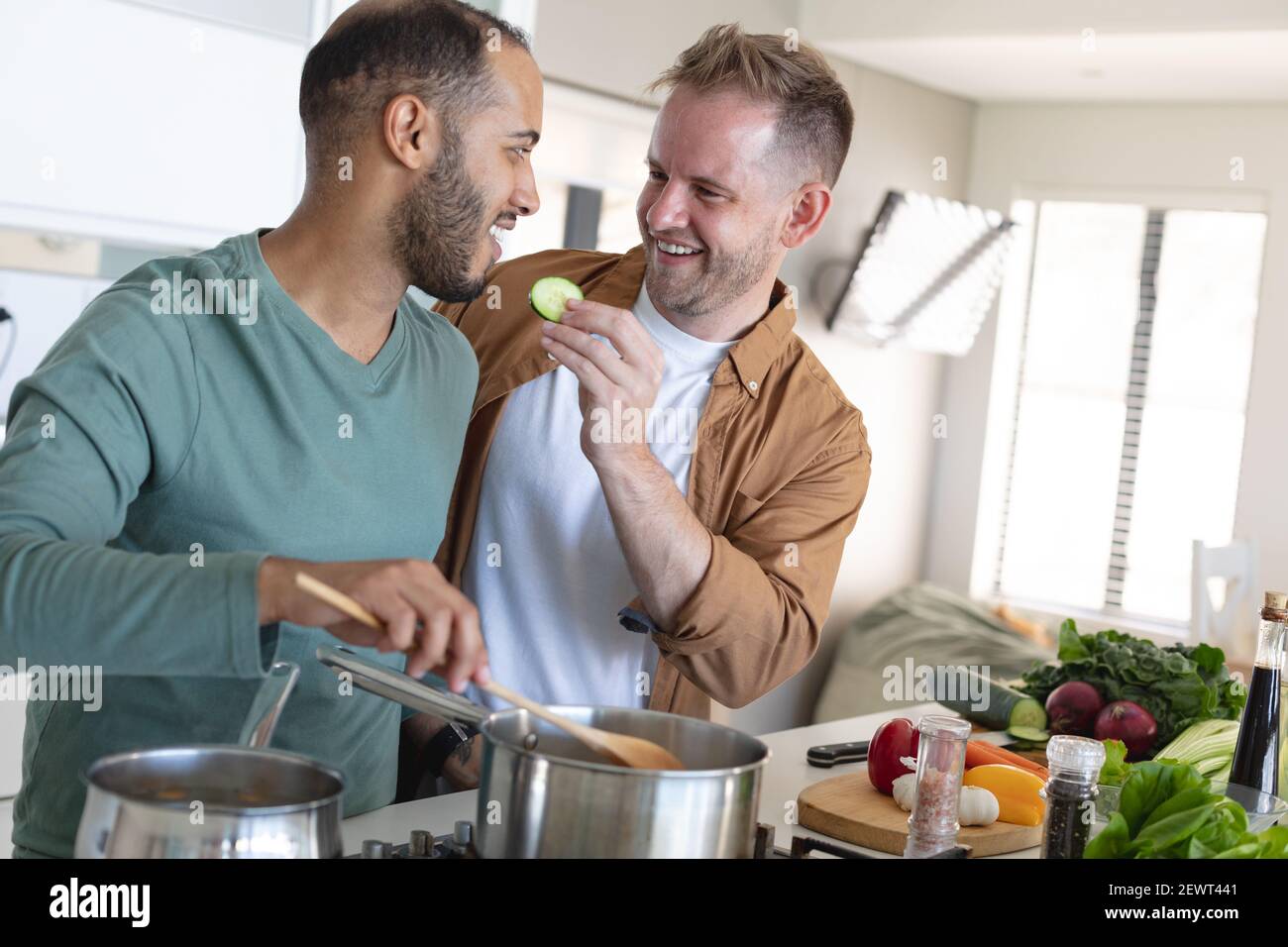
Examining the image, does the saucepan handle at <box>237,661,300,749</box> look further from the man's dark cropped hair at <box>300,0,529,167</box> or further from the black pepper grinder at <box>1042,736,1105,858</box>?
the black pepper grinder at <box>1042,736,1105,858</box>

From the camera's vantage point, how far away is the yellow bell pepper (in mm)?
1708

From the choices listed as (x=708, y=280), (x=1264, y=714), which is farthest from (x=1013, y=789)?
(x=708, y=280)

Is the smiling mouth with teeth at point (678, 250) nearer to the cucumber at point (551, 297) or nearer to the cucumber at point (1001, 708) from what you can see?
the cucumber at point (551, 297)

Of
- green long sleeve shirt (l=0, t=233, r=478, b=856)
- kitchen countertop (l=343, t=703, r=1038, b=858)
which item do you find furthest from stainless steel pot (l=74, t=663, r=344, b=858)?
kitchen countertop (l=343, t=703, r=1038, b=858)

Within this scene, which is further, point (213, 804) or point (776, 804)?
point (776, 804)

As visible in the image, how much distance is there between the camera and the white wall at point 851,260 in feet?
13.5

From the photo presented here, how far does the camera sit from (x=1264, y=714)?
1.66m

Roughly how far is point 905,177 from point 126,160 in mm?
2910

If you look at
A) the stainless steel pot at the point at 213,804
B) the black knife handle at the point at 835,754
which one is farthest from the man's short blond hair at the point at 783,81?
the stainless steel pot at the point at 213,804

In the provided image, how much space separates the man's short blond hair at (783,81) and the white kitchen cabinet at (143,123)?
4.26ft

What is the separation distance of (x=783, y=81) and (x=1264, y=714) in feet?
3.54

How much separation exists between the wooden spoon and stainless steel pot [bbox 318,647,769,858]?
1.3 inches

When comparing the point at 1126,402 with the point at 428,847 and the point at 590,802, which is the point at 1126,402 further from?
the point at 590,802
